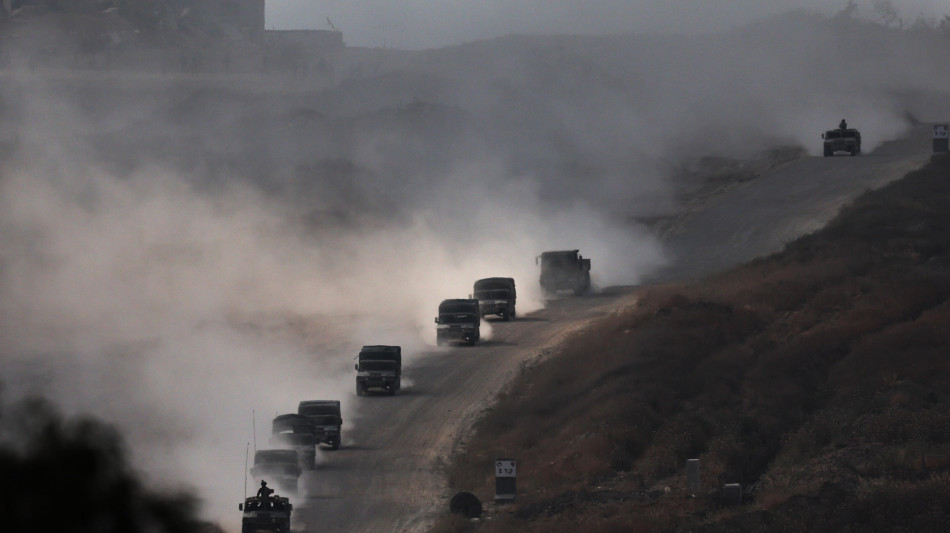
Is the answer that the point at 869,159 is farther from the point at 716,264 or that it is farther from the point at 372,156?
the point at 372,156

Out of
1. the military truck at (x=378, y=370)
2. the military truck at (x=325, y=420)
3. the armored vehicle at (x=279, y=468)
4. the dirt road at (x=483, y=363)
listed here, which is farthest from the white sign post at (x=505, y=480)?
the military truck at (x=378, y=370)

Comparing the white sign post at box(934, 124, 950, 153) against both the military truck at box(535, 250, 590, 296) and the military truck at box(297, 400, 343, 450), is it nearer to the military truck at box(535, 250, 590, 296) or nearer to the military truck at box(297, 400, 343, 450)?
the military truck at box(535, 250, 590, 296)

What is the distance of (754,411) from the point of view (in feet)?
184

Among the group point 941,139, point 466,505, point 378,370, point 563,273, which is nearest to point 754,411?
point 466,505

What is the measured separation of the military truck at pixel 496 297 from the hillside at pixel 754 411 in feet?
31.1

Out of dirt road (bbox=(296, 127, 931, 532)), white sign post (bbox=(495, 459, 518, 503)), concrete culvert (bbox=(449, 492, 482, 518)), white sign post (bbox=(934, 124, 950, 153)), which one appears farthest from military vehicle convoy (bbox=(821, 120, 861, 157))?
concrete culvert (bbox=(449, 492, 482, 518))

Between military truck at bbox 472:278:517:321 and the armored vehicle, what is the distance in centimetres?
3500

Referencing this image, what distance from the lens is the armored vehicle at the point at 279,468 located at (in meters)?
52.0

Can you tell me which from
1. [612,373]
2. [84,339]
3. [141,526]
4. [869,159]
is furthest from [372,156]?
[141,526]

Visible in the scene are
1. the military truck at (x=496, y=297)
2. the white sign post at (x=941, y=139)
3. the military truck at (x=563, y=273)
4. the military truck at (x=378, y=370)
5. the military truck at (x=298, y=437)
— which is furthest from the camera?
Result: the white sign post at (x=941, y=139)

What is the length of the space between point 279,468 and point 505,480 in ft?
26.5

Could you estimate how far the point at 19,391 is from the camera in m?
75.3

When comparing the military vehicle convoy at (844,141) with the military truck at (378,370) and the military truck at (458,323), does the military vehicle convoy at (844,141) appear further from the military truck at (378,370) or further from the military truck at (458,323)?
the military truck at (378,370)

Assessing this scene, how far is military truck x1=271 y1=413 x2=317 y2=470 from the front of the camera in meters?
56.4
